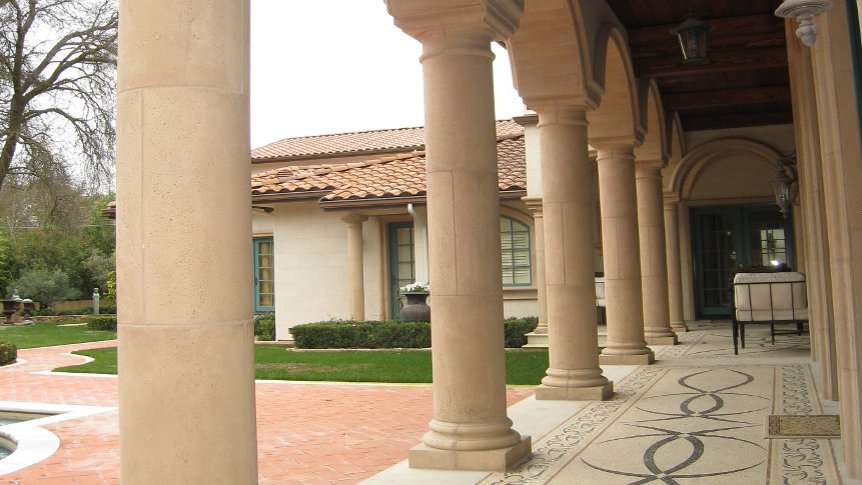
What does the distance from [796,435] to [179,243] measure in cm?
578

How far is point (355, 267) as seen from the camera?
20188 mm

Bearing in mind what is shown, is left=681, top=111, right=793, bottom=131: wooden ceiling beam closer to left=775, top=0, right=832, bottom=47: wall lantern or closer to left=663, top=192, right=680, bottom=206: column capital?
left=663, top=192, right=680, bottom=206: column capital

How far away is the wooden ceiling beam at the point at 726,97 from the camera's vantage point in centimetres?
1694

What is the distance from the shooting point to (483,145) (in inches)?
255

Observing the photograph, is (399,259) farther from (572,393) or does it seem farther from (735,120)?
(572,393)

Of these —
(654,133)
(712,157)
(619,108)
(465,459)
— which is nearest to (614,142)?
(619,108)

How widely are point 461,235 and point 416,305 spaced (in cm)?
1255

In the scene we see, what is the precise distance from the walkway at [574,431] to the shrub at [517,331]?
4834 millimetres

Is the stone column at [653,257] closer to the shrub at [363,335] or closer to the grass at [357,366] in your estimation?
the grass at [357,366]

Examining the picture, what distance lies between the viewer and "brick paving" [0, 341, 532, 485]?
674cm

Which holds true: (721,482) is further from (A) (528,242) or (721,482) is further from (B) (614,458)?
(A) (528,242)

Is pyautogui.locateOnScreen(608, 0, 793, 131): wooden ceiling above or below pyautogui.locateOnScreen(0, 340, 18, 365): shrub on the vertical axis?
above

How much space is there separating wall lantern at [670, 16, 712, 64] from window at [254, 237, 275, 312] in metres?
15.0

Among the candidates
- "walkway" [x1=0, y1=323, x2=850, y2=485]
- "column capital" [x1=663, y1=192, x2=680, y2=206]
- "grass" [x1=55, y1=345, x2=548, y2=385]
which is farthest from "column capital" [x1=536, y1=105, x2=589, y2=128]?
"column capital" [x1=663, y1=192, x2=680, y2=206]
